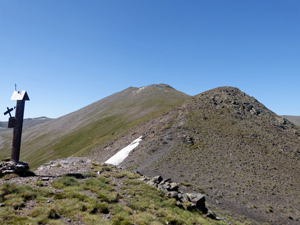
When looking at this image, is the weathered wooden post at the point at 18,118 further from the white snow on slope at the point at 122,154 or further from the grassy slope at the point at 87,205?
the white snow on slope at the point at 122,154

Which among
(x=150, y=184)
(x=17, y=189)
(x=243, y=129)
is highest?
(x=243, y=129)

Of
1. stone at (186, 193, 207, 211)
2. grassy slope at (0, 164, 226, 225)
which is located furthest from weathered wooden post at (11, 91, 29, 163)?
stone at (186, 193, 207, 211)

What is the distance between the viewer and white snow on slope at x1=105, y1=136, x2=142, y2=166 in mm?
35281

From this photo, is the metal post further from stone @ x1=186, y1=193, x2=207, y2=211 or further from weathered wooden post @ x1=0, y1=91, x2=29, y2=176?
stone @ x1=186, y1=193, x2=207, y2=211

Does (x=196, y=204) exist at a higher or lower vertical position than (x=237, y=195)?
higher

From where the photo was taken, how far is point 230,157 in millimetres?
33594

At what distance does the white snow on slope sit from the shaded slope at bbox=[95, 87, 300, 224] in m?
1.74

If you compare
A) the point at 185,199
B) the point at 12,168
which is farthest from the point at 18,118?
the point at 185,199

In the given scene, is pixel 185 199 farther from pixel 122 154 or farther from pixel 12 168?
pixel 122 154

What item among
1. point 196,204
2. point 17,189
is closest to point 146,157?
point 196,204

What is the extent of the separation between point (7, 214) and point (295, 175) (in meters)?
39.8

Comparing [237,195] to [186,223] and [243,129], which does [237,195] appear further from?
[243,129]

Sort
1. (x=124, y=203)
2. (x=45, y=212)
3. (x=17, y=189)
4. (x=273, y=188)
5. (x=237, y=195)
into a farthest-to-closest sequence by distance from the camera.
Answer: (x=273, y=188) < (x=237, y=195) < (x=124, y=203) < (x=17, y=189) < (x=45, y=212)

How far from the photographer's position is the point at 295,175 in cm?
3238
